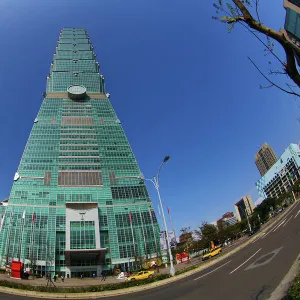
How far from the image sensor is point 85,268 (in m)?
68.1

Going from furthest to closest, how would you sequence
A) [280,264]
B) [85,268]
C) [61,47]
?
[61,47], [85,268], [280,264]

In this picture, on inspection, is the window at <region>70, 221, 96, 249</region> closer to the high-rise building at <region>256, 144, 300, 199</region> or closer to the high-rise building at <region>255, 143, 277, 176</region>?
the high-rise building at <region>256, 144, 300, 199</region>

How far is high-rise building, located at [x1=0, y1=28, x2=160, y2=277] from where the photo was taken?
6900 cm

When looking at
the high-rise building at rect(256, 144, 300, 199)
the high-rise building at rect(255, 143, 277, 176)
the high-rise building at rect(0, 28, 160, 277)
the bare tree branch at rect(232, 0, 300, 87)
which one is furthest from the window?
the high-rise building at rect(255, 143, 277, 176)

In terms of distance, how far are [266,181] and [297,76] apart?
187m

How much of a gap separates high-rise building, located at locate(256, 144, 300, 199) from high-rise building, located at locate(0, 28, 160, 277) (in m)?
70.1

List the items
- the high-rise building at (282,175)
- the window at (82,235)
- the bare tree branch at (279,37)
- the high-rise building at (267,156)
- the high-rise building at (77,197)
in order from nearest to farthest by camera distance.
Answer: the bare tree branch at (279,37), the window at (82,235), the high-rise building at (77,197), the high-rise building at (282,175), the high-rise building at (267,156)

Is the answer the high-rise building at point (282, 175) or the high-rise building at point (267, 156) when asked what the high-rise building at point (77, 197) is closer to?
the high-rise building at point (282, 175)

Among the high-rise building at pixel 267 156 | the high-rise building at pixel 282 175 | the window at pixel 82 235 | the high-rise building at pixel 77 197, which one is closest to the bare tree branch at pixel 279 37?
the high-rise building at pixel 77 197

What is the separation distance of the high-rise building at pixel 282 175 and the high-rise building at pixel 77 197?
70.1 meters

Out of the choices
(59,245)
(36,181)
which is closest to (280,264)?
(59,245)

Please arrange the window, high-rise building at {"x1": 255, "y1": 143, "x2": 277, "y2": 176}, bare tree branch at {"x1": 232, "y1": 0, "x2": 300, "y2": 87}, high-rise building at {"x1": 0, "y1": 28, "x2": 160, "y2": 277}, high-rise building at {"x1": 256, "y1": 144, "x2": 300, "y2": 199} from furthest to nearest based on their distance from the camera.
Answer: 1. high-rise building at {"x1": 255, "y1": 143, "x2": 277, "y2": 176}
2. high-rise building at {"x1": 256, "y1": 144, "x2": 300, "y2": 199}
3. high-rise building at {"x1": 0, "y1": 28, "x2": 160, "y2": 277}
4. the window
5. bare tree branch at {"x1": 232, "y1": 0, "x2": 300, "y2": 87}

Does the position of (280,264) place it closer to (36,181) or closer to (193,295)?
(193,295)

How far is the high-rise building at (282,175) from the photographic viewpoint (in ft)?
418
